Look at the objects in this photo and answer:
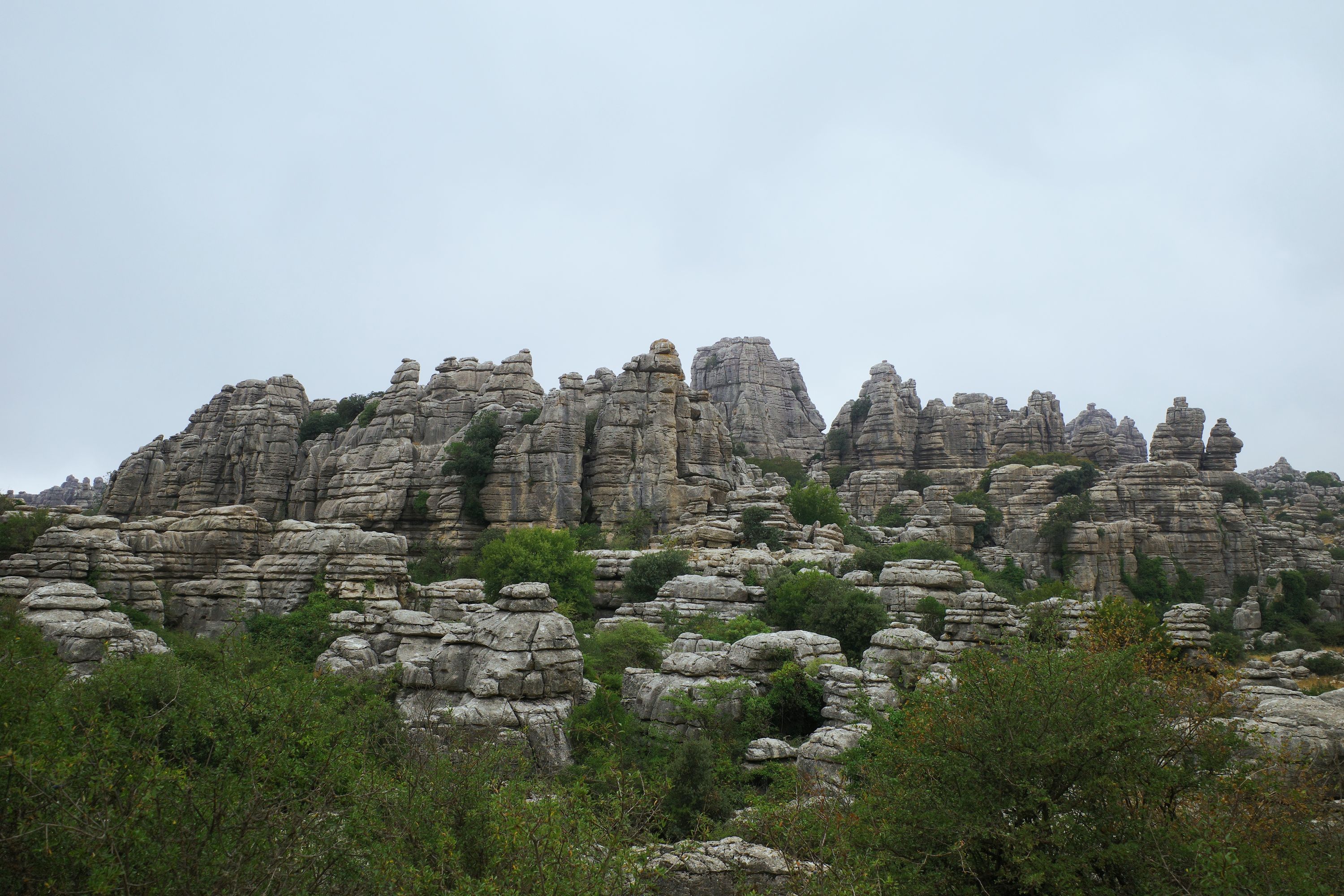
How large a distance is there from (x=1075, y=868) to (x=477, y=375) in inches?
1786

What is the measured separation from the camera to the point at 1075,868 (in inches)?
291

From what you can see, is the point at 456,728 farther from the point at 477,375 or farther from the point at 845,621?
the point at 477,375

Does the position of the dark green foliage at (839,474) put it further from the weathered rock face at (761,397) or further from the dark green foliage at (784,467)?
the weathered rock face at (761,397)

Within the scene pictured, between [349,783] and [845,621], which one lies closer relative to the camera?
[349,783]

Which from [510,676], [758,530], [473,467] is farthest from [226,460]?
[510,676]

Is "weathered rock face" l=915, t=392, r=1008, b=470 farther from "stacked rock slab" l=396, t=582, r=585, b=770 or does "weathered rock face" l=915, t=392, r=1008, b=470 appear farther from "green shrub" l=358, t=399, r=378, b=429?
"stacked rock slab" l=396, t=582, r=585, b=770

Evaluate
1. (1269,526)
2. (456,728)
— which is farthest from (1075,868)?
(1269,526)

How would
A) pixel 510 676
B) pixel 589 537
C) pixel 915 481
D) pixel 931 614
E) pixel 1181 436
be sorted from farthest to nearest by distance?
pixel 915 481
pixel 1181 436
pixel 589 537
pixel 931 614
pixel 510 676

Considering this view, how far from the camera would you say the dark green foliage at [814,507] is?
44906 millimetres

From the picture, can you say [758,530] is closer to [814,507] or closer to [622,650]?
[814,507]

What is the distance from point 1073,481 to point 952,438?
16.9 m

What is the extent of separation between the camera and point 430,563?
38.6m

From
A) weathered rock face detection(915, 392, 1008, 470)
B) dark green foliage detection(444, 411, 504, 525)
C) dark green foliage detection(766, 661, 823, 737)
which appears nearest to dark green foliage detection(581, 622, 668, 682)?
dark green foliage detection(766, 661, 823, 737)

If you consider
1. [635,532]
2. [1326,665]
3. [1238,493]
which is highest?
[1238,493]
